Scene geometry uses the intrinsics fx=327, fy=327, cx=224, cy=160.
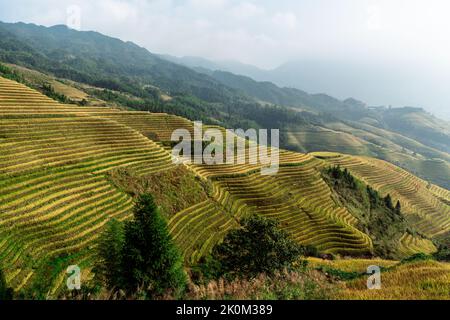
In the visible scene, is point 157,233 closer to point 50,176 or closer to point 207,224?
point 50,176

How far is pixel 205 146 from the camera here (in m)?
84.7

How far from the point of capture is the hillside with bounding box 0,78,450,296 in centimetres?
2798

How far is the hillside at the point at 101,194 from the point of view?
2798cm

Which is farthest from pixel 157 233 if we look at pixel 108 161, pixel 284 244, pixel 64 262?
pixel 108 161

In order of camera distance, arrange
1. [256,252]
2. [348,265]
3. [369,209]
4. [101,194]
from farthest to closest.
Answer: [369,209], [101,194], [348,265], [256,252]

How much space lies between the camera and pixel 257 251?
24.5 m

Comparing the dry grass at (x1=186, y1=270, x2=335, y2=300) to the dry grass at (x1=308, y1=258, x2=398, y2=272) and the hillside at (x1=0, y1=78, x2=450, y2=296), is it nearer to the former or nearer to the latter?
the hillside at (x1=0, y1=78, x2=450, y2=296)

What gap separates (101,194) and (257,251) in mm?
23150

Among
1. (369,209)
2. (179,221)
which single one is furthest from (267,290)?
(369,209)

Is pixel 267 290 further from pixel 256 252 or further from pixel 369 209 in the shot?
pixel 369 209

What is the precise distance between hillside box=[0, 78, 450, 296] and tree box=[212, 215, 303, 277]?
12.3 meters

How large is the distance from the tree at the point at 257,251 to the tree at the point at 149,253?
4963mm

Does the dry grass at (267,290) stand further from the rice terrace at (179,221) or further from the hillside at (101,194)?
the hillside at (101,194)

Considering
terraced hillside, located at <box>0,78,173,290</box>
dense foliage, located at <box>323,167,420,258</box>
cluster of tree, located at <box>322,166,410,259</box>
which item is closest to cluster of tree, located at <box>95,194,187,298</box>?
terraced hillside, located at <box>0,78,173,290</box>
